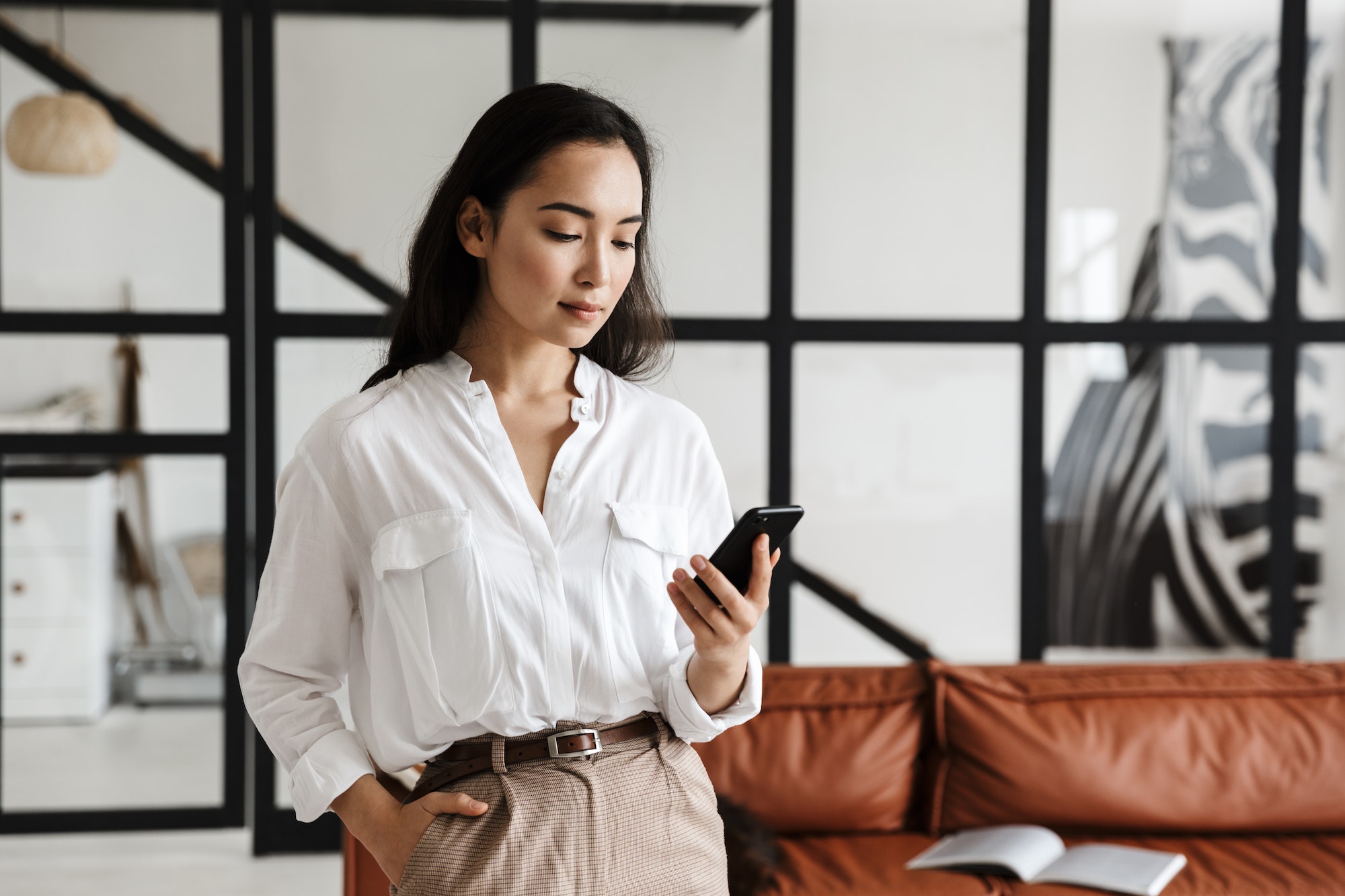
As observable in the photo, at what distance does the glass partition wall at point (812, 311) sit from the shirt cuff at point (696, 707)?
6.68ft

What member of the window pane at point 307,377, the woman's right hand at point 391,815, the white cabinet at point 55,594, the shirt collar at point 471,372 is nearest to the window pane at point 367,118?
the window pane at point 307,377

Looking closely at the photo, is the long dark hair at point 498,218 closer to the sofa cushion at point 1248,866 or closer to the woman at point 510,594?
the woman at point 510,594

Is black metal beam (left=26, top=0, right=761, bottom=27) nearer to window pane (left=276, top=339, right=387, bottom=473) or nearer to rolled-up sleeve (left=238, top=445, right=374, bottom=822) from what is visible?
window pane (left=276, top=339, right=387, bottom=473)

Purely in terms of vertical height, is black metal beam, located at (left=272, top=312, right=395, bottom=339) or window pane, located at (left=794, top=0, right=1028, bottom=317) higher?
window pane, located at (left=794, top=0, right=1028, bottom=317)

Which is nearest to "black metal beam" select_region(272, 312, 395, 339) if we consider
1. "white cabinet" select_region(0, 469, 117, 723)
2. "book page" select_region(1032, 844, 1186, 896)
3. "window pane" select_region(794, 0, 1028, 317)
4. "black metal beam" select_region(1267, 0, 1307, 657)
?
"white cabinet" select_region(0, 469, 117, 723)

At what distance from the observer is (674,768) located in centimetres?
125

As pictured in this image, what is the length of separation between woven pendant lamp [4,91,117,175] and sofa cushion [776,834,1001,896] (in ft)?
8.99

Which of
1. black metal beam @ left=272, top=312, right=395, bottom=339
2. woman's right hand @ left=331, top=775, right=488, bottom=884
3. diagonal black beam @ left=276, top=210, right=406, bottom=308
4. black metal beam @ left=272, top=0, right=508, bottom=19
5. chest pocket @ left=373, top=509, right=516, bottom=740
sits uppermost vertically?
black metal beam @ left=272, top=0, right=508, bottom=19

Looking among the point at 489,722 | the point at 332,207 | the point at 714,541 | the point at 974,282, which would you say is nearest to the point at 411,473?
the point at 489,722

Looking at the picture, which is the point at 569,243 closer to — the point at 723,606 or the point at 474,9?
the point at 723,606

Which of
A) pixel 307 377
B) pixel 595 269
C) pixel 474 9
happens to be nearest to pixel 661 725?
pixel 595 269

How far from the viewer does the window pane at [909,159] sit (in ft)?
10.9

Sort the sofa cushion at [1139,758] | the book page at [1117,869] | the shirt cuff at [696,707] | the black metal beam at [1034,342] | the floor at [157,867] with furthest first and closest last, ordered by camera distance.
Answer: the black metal beam at [1034,342] → the floor at [157,867] → the sofa cushion at [1139,758] → the book page at [1117,869] → the shirt cuff at [696,707]

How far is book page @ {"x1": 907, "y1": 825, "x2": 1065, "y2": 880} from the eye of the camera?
2230 millimetres
